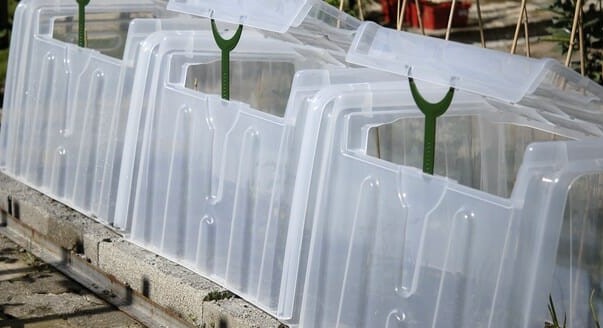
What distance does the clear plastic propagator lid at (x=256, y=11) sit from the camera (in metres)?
4.38

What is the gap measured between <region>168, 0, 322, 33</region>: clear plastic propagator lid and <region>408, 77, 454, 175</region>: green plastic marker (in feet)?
2.43

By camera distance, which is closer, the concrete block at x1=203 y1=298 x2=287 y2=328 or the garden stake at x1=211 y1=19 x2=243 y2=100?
the concrete block at x1=203 y1=298 x2=287 y2=328

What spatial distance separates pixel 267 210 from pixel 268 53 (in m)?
1.04

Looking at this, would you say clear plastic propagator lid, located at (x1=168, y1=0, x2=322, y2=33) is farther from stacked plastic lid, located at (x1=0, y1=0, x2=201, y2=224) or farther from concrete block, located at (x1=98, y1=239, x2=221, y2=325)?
concrete block, located at (x1=98, y1=239, x2=221, y2=325)

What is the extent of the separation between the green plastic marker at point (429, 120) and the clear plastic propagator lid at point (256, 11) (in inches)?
29.2

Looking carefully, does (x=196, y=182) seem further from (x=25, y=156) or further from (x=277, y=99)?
(x=25, y=156)

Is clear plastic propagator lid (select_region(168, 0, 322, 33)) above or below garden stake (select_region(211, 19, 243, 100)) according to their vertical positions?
above

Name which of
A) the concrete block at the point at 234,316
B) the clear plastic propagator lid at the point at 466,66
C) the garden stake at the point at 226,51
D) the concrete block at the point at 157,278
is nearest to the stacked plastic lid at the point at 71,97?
the concrete block at the point at 157,278

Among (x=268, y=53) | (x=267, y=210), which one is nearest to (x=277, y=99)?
(x=268, y=53)

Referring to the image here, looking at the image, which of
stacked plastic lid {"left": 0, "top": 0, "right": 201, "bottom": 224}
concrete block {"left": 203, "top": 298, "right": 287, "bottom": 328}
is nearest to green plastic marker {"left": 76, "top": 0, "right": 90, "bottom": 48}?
stacked plastic lid {"left": 0, "top": 0, "right": 201, "bottom": 224}

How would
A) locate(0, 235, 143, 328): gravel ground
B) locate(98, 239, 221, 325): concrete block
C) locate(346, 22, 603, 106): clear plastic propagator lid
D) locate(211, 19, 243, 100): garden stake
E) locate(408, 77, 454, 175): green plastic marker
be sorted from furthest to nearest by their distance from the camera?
locate(0, 235, 143, 328): gravel ground → locate(211, 19, 243, 100): garden stake → locate(98, 239, 221, 325): concrete block → locate(408, 77, 454, 175): green plastic marker → locate(346, 22, 603, 106): clear plastic propagator lid

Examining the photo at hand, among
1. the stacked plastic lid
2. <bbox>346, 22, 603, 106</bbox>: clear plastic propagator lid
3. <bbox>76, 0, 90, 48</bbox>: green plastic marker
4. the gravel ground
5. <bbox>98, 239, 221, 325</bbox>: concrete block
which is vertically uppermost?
<bbox>346, 22, 603, 106</bbox>: clear plastic propagator lid

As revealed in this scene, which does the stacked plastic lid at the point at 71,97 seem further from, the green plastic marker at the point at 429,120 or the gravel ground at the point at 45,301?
the green plastic marker at the point at 429,120

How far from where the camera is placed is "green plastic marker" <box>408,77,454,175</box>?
148 inches
